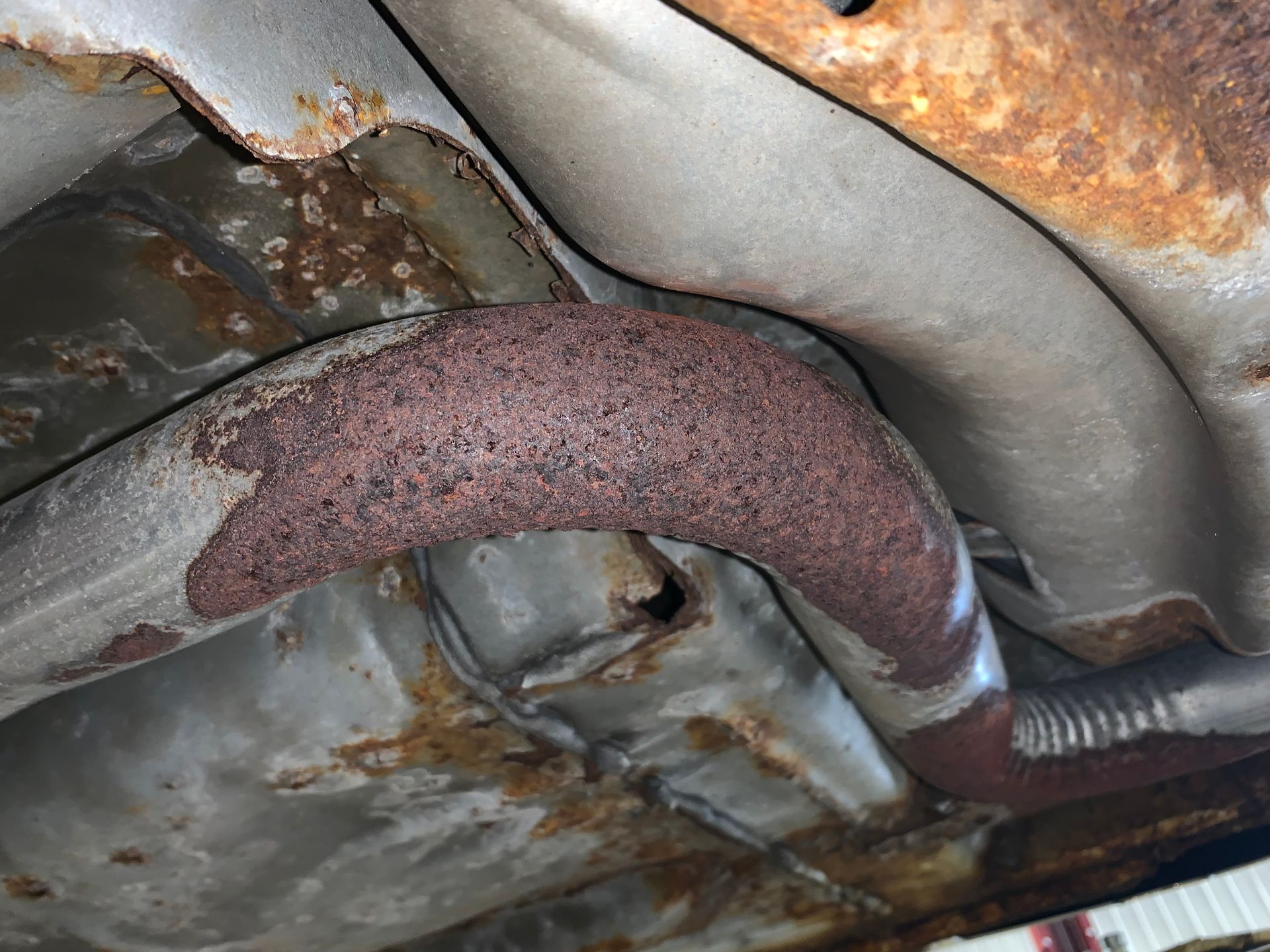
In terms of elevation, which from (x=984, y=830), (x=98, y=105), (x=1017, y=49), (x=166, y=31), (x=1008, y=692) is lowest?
(x=984, y=830)

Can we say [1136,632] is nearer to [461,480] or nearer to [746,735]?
[746,735]

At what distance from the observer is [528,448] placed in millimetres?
793

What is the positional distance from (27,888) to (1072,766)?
1585mm

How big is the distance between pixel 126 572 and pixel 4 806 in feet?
1.88

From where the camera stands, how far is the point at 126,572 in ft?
2.93

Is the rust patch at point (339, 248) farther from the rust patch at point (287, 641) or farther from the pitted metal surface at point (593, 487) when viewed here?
the rust patch at point (287, 641)

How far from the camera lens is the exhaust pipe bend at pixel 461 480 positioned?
800 mm

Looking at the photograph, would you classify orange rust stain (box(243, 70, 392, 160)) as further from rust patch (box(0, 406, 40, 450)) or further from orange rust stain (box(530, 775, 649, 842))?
orange rust stain (box(530, 775, 649, 842))

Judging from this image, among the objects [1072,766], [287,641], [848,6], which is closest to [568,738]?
[287,641]

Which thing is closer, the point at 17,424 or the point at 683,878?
the point at 17,424

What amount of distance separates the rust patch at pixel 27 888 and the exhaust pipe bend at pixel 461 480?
0.37m

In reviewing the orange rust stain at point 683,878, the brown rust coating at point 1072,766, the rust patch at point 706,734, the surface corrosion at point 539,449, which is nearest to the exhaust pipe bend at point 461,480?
the surface corrosion at point 539,449

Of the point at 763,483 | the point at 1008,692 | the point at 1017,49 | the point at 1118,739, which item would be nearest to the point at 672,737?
the point at 1008,692

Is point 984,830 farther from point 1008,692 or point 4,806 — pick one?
point 4,806
